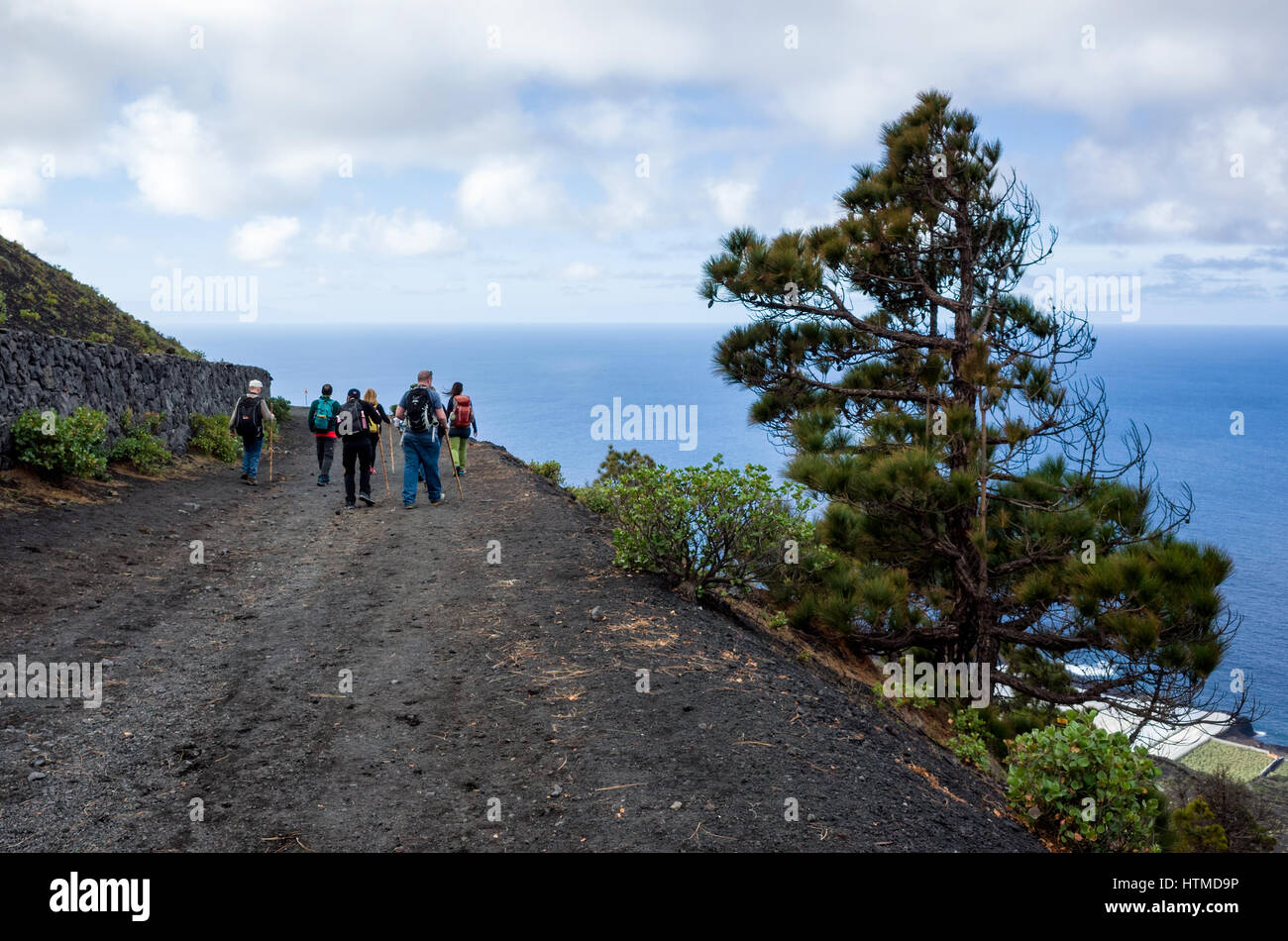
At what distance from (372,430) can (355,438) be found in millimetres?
381

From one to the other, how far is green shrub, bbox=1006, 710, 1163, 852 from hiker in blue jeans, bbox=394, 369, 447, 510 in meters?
9.58

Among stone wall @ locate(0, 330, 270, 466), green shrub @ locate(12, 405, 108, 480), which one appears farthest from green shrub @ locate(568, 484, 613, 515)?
stone wall @ locate(0, 330, 270, 466)

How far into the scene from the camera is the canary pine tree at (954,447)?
32.7 feet

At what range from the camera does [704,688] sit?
19.9 ft

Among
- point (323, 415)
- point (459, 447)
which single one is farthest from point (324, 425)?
point (459, 447)

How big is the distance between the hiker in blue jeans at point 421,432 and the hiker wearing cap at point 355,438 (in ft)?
2.26

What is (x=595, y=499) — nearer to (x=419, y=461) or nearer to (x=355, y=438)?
(x=419, y=461)

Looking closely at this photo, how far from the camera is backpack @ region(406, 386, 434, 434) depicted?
1263 centimetres

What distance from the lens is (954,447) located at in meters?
12.0

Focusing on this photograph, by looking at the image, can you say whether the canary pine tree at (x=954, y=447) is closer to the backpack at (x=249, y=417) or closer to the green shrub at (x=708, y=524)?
the green shrub at (x=708, y=524)

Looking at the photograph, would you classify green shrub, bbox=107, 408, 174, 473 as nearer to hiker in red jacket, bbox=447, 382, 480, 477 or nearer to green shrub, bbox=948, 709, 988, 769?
hiker in red jacket, bbox=447, 382, 480, 477

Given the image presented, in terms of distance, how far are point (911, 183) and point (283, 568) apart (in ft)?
35.6

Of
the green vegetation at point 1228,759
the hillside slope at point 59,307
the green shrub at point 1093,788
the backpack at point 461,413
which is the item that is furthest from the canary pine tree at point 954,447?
the green vegetation at point 1228,759
